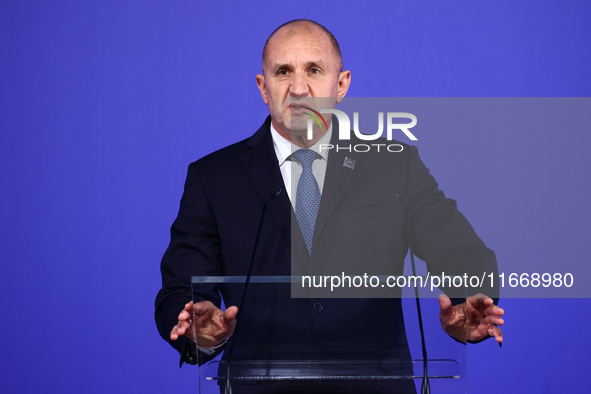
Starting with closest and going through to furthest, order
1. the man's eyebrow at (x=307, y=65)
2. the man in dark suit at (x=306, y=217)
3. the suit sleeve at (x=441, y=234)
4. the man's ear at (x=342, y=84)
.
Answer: the man in dark suit at (x=306, y=217) < the suit sleeve at (x=441, y=234) < the man's eyebrow at (x=307, y=65) < the man's ear at (x=342, y=84)

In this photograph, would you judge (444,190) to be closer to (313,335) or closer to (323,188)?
(323,188)

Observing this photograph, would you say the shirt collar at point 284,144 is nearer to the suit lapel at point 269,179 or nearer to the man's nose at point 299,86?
the suit lapel at point 269,179

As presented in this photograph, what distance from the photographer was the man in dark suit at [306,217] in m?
1.35

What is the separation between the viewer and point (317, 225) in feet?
5.52

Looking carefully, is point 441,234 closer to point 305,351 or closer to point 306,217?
point 306,217

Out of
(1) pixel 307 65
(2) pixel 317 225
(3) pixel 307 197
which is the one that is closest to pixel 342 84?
(1) pixel 307 65

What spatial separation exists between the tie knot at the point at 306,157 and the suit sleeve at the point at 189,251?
0.95 ft

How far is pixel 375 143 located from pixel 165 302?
2.19 ft

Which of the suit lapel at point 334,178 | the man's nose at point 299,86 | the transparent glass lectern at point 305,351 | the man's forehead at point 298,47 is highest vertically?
the man's forehead at point 298,47

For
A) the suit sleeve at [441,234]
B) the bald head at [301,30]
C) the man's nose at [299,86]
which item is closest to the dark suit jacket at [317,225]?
the suit sleeve at [441,234]

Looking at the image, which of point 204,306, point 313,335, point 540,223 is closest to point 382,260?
point 313,335

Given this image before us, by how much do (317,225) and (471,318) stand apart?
1.51ft

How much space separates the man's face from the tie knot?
86 millimetres

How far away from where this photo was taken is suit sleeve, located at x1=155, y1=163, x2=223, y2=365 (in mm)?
1705
